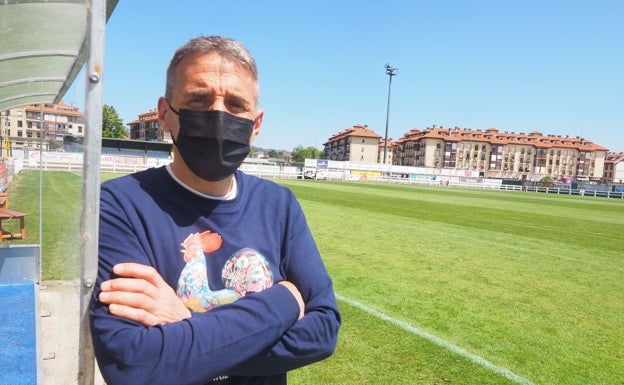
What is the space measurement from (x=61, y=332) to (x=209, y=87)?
1.42 m

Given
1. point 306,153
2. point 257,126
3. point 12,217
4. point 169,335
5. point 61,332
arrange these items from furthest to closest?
point 306,153, point 12,217, point 61,332, point 257,126, point 169,335

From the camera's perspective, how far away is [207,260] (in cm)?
154

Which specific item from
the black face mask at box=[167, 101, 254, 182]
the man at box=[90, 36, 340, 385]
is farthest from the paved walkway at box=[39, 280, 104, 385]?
the black face mask at box=[167, 101, 254, 182]

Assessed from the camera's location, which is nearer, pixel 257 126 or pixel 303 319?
pixel 303 319

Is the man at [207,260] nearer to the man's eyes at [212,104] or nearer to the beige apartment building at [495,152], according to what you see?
the man's eyes at [212,104]

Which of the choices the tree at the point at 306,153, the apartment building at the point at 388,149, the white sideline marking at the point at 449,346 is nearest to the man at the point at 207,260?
the white sideline marking at the point at 449,346

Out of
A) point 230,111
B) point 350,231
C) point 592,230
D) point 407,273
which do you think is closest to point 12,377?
point 230,111

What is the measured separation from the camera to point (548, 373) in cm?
405

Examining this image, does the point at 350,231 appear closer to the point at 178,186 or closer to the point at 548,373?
the point at 548,373

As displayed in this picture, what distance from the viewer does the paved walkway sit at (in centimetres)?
151

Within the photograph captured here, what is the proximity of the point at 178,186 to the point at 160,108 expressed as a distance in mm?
356

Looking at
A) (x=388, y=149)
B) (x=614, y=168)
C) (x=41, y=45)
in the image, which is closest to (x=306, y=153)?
(x=388, y=149)

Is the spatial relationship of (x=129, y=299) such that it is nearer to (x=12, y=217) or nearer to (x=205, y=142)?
(x=205, y=142)

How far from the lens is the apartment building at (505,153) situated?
12526cm
